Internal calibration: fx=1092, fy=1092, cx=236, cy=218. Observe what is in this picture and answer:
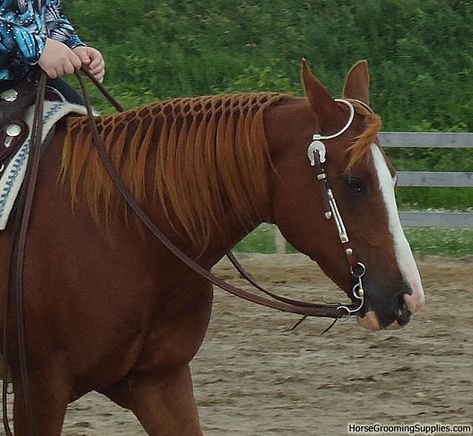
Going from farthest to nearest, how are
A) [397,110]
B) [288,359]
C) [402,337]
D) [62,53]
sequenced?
[397,110] < [402,337] < [288,359] < [62,53]

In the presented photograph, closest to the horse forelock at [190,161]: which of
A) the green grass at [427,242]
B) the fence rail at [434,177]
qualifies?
the green grass at [427,242]

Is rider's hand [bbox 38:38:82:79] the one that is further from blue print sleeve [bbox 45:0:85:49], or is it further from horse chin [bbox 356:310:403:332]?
horse chin [bbox 356:310:403:332]

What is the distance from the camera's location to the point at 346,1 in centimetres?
1814

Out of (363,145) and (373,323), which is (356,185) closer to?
(363,145)

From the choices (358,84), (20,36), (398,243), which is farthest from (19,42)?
(398,243)

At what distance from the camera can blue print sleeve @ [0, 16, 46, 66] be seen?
376 cm

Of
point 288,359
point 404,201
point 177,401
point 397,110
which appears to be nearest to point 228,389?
point 288,359

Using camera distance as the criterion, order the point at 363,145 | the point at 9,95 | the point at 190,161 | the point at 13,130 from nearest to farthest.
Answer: the point at 363,145 → the point at 190,161 → the point at 13,130 → the point at 9,95

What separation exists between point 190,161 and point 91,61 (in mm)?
788

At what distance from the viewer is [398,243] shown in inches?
133

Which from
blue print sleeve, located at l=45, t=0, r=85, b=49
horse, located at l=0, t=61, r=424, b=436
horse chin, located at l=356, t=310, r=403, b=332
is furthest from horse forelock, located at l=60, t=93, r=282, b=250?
blue print sleeve, located at l=45, t=0, r=85, b=49

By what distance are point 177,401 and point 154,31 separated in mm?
14486

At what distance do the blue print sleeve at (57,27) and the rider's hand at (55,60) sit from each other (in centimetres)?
41

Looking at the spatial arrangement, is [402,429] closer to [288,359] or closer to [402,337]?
[288,359]
